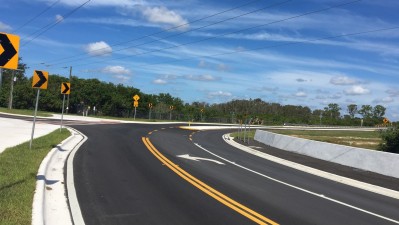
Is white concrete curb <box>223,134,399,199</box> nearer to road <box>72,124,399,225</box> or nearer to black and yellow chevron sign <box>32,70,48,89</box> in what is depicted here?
road <box>72,124,399,225</box>

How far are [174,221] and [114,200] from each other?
1843mm

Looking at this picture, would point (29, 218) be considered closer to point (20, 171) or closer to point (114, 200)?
point (114, 200)

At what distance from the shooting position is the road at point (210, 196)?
814 centimetres

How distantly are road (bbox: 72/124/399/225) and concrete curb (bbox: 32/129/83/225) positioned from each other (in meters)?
0.37

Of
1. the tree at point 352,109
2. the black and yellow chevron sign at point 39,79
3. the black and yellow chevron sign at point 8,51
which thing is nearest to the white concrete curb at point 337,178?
the black and yellow chevron sign at point 39,79

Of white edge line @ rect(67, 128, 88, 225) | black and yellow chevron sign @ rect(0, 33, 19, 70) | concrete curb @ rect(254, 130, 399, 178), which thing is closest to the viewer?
white edge line @ rect(67, 128, 88, 225)

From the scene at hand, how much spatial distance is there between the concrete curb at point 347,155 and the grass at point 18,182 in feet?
40.3

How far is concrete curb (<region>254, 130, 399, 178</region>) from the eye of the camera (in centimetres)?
1650

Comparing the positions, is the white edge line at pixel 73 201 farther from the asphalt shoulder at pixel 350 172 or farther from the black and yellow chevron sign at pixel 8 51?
the asphalt shoulder at pixel 350 172

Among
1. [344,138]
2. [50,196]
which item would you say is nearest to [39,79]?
[50,196]

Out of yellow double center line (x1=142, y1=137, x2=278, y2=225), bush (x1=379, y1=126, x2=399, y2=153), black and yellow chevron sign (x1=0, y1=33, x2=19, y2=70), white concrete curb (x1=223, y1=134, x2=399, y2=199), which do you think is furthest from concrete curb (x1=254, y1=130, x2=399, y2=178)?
black and yellow chevron sign (x1=0, y1=33, x2=19, y2=70)

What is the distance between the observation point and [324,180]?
1466 cm

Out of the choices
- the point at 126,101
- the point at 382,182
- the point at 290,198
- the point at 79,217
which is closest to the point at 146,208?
the point at 79,217

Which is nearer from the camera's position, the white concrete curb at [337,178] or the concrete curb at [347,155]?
the white concrete curb at [337,178]
